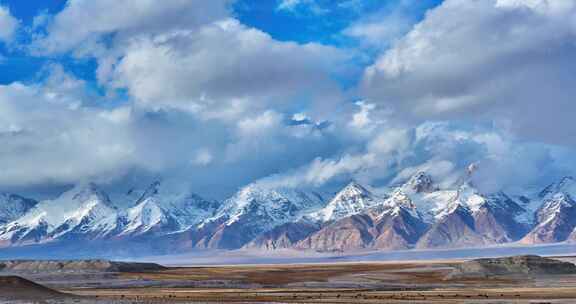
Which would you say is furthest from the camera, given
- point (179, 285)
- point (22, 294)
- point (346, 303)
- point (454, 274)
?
point (454, 274)

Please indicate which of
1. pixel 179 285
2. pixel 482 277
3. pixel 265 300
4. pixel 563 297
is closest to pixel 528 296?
pixel 563 297

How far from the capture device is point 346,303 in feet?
355

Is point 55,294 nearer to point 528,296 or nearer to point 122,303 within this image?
point 122,303

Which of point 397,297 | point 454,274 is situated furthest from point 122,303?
point 454,274

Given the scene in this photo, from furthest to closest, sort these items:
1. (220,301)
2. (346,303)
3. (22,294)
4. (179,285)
Answer: (179,285)
(22,294)
(220,301)
(346,303)

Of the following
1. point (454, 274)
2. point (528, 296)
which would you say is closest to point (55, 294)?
point (528, 296)

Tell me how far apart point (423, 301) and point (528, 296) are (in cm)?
1804

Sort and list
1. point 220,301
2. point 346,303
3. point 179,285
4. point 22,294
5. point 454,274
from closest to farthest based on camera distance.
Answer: point 346,303 → point 220,301 → point 22,294 → point 179,285 → point 454,274

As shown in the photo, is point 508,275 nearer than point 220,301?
No

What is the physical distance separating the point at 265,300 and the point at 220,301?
262 inches

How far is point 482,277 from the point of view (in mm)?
188375

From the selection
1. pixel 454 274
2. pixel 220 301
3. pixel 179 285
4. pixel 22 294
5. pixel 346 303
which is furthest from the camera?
pixel 454 274

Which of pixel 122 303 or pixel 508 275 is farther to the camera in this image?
pixel 508 275

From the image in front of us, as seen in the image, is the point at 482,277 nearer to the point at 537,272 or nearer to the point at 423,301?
the point at 537,272
